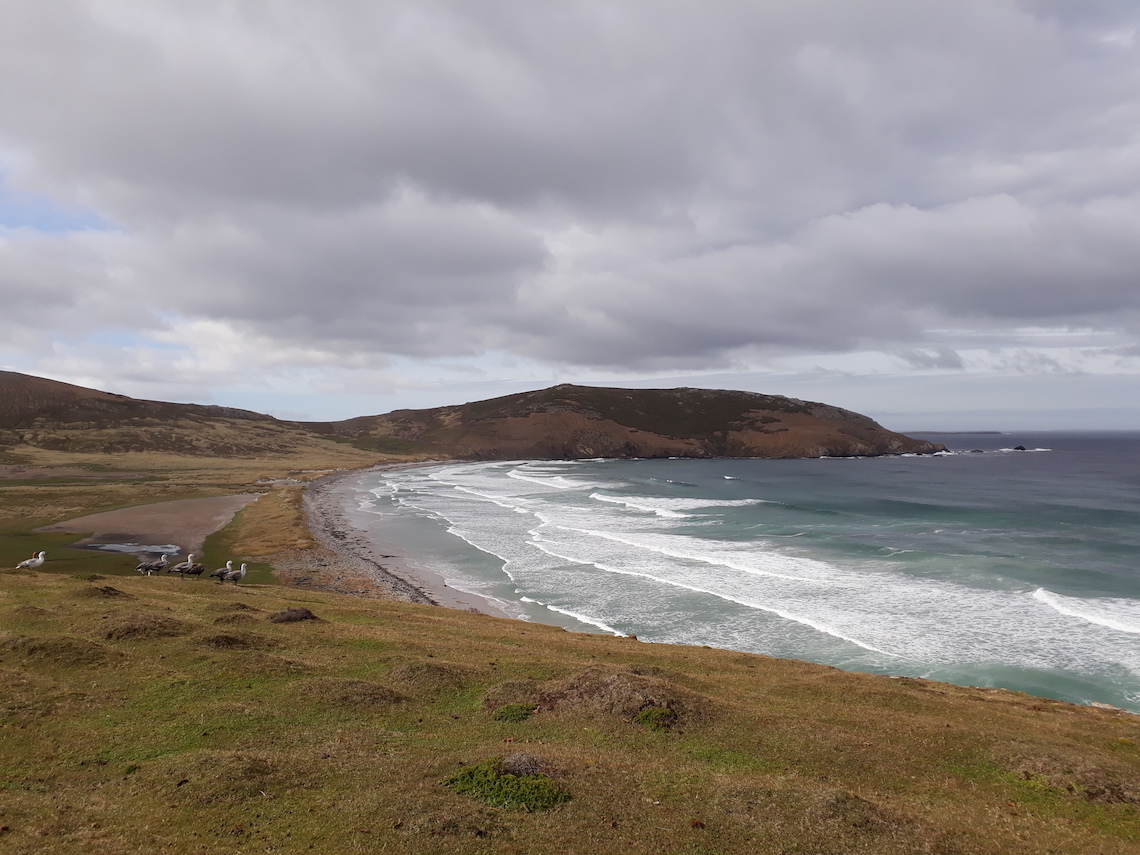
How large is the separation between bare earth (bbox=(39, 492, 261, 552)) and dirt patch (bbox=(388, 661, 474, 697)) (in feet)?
139

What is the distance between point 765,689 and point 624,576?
1160 inches

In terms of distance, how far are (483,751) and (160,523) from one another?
209ft

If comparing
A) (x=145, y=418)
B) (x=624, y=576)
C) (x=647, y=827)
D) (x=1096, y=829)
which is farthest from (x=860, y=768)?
(x=145, y=418)

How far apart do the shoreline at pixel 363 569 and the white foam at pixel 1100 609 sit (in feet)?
113

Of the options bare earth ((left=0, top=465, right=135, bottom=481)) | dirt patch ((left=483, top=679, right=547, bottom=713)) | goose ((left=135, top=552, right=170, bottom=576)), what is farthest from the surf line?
bare earth ((left=0, top=465, right=135, bottom=481))

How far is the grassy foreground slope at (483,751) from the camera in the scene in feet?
35.2

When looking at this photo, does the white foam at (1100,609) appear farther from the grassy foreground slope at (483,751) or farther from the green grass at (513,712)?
the green grass at (513,712)

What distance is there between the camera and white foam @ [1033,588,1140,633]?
37.4 metres

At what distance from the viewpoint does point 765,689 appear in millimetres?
21797

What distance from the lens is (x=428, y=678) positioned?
19281 mm

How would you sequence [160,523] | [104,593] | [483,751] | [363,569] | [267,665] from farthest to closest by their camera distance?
1. [160,523]
2. [363,569]
3. [104,593]
4. [267,665]
5. [483,751]

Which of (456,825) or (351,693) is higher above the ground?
(456,825)

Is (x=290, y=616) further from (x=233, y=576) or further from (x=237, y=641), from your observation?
(x=233, y=576)

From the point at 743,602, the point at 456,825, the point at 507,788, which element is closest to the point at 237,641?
the point at 507,788
